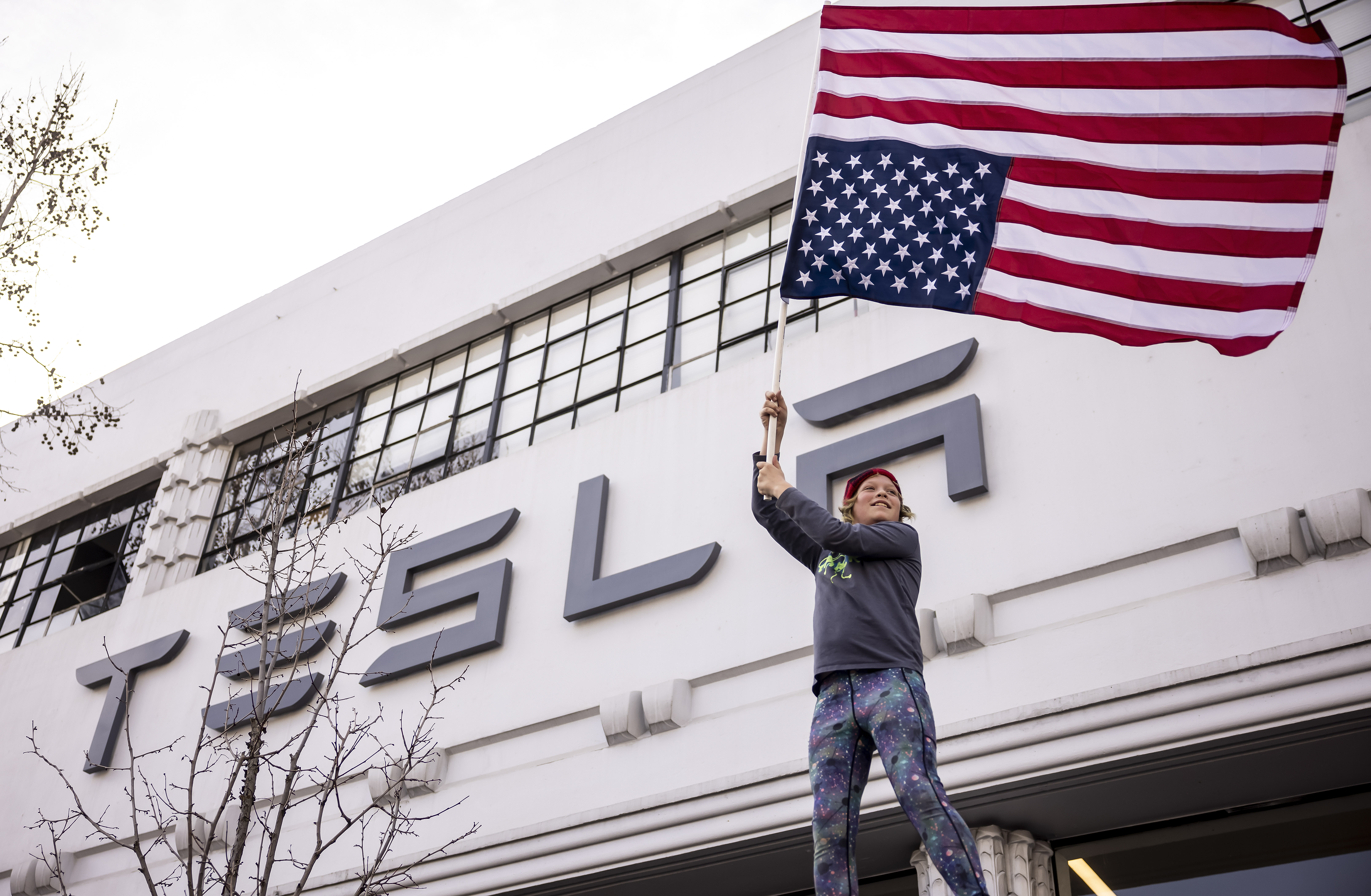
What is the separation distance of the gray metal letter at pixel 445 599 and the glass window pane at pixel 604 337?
186 cm

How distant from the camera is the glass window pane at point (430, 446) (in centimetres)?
1191

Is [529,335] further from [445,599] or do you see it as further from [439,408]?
[445,599]

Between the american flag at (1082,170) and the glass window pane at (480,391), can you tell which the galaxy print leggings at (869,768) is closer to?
the american flag at (1082,170)

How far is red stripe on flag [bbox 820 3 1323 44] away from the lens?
6223 mm

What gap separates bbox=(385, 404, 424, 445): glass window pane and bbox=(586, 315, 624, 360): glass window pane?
2.00 m

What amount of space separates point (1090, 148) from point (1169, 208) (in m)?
0.49

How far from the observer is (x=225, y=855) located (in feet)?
29.8

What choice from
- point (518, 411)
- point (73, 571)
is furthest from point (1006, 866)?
point (73, 571)

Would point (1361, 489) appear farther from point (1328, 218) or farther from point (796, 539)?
point (796, 539)

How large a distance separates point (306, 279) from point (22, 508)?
16.4ft

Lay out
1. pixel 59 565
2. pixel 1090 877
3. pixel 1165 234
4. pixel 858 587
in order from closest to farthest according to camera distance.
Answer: pixel 858 587, pixel 1165 234, pixel 1090 877, pixel 59 565

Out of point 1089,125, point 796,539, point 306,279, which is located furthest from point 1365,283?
point 306,279

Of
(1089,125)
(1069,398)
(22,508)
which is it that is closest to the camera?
(1089,125)

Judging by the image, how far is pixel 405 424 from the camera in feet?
40.9
